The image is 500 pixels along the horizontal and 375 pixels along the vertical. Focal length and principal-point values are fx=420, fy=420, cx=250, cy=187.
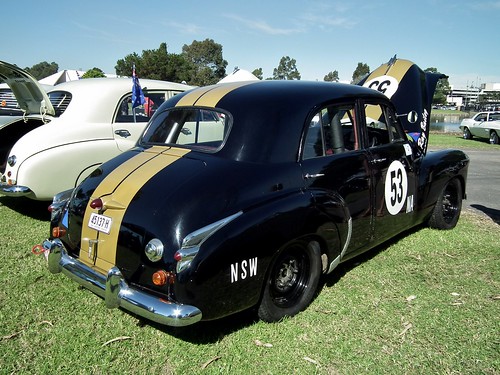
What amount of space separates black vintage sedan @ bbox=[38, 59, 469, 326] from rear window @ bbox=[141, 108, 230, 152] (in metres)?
0.01

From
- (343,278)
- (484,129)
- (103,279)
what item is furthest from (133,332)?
(484,129)

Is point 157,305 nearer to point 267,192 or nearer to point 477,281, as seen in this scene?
point 267,192

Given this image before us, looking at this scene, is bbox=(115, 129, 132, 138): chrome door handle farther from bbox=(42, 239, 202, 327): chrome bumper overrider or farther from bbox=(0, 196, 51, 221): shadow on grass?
bbox=(42, 239, 202, 327): chrome bumper overrider

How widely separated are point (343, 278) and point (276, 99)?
176cm

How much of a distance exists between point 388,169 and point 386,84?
317 cm

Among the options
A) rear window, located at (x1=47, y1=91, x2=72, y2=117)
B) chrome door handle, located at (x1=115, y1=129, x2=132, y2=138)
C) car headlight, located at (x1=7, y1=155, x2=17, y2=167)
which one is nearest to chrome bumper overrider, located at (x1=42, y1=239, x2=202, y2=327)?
car headlight, located at (x1=7, y1=155, x2=17, y2=167)

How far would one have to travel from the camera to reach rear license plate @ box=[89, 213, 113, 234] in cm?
281

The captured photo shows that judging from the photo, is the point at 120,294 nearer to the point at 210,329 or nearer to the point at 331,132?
the point at 210,329

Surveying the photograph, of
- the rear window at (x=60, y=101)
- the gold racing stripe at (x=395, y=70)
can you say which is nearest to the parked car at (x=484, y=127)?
the gold racing stripe at (x=395, y=70)

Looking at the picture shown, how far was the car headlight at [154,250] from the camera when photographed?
2490 millimetres

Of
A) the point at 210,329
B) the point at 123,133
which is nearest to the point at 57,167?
the point at 123,133

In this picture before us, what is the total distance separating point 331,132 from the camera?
3551 millimetres

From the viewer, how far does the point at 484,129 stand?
62.5 ft

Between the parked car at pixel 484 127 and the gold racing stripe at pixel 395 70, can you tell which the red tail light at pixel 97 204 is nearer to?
the gold racing stripe at pixel 395 70
